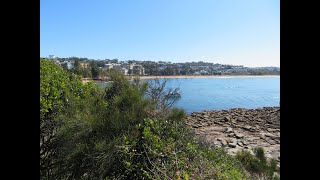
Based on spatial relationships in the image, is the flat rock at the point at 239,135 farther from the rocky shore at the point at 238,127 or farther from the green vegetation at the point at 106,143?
the green vegetation at the point at 106,143

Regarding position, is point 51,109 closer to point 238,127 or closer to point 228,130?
point 228,130

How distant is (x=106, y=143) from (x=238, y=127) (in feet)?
40.5

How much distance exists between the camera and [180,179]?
3.02m

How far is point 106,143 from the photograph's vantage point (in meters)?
3.77

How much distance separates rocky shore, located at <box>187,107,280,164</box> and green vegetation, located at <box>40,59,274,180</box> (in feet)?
21.4

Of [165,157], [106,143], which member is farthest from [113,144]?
[165,157]

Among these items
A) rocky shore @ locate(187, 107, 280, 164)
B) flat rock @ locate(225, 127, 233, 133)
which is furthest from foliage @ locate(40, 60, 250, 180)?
flat rock @ locate(225, 127, 233, 133)

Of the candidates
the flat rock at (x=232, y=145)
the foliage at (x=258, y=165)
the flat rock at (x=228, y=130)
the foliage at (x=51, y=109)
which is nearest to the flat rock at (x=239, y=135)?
the flat rock at (x=228, y=130)

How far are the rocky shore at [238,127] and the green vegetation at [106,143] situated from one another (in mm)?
6533

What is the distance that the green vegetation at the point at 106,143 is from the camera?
11.3ft
